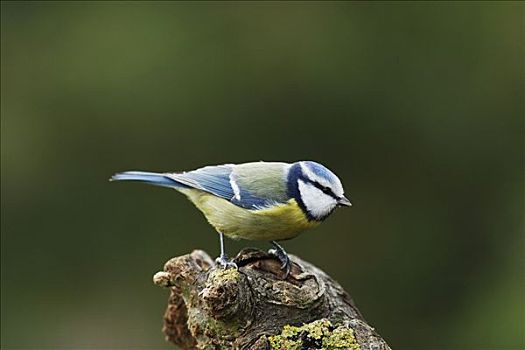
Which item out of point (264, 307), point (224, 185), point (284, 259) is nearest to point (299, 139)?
point (224, 185)

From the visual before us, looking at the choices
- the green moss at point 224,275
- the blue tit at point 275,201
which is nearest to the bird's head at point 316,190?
the blue tit at point 275,201

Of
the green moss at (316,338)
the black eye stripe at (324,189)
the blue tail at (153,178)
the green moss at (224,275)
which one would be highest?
the black eye stripe at (324,189)

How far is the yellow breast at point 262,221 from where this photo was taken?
147 centimetres

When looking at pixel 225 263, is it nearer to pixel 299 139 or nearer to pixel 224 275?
pixel 224 275

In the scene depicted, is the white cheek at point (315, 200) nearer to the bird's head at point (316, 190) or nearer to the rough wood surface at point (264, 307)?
Answer: the bird's head at point (316, 190)

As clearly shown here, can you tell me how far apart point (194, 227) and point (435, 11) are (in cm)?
131

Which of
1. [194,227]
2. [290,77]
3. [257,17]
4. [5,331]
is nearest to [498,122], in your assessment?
[290,77]

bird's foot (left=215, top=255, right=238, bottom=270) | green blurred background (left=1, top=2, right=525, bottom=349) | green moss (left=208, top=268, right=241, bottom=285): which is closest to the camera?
green moss (left=208, top=268, right=241, bottom=285)

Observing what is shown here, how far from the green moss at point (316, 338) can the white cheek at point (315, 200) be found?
259mm

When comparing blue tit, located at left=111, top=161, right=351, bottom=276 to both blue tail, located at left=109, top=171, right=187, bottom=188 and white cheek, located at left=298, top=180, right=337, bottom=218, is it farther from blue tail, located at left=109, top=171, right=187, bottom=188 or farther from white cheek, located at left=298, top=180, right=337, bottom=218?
blue tail, located at left=109, top=171, right=187, bottom=188

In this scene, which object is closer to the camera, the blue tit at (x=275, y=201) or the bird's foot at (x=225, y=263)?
the bird's foot at (x=225, y=263)

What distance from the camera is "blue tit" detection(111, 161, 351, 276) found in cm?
147

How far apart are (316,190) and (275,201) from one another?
8cm

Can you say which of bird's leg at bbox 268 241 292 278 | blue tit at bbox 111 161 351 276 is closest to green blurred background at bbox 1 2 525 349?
blue tit at bbox 111 161 351 276
